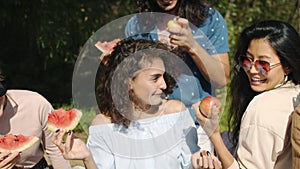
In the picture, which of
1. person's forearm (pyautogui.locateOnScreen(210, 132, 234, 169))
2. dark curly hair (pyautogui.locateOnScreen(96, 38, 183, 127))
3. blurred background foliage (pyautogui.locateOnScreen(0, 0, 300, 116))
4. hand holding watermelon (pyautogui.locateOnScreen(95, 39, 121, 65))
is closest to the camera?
person's forearm (pyautogui.locateOnScreen(210, 132, 234, 169))

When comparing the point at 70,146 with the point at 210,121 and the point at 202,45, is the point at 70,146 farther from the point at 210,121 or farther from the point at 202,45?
the point at 202,45

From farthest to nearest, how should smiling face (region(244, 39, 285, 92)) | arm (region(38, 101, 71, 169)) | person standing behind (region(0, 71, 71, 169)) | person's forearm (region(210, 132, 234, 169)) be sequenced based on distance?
1. arm (region(38, 101, 71, 169))
2. person standing behind (region(0, 71, 71, 169))
3. smiling face (region(244, 39, 285, 92))
4. person's forearm (region(210, 132, 234, 169))

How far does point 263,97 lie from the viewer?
112 inches

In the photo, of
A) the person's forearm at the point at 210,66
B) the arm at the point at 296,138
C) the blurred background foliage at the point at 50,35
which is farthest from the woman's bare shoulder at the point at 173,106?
the blurred background foliage at the point at 50,35

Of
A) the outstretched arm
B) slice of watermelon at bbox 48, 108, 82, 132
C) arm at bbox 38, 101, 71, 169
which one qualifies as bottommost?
arm at bbox 38, 101, 71, 169

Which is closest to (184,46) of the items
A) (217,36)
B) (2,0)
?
(217,36)

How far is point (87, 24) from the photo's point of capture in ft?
23.0

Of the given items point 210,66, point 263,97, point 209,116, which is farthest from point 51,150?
point 263,97

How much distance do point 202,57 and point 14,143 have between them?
1165 millimetres

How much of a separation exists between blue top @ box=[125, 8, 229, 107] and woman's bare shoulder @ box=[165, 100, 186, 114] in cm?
6

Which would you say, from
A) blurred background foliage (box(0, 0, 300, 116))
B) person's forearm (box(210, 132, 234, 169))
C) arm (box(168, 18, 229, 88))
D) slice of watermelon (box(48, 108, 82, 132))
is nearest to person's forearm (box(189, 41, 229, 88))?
arm (box(168, 18, 229, 88))

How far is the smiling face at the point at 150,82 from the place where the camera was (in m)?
3.01

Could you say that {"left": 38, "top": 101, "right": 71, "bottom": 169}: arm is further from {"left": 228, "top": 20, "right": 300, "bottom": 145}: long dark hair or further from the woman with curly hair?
{"left": 228, "top": 20, "right": 300, "bottom": 145}: long dark hair

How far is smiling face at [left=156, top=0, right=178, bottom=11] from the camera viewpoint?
3.19 m
